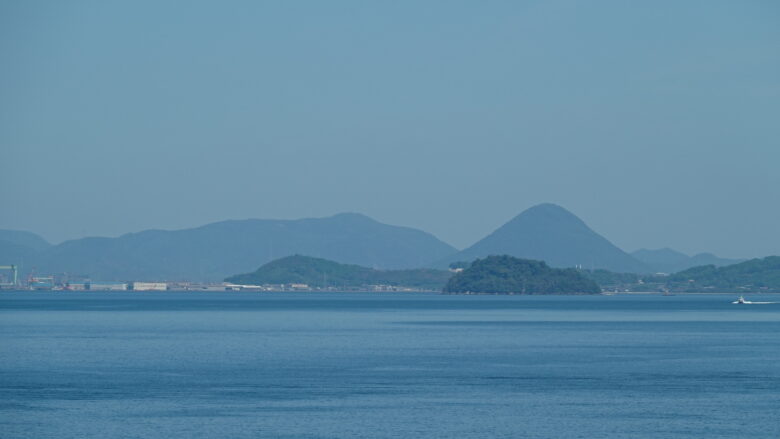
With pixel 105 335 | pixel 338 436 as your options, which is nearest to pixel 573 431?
pixel 338 436

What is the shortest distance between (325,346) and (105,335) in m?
28.5

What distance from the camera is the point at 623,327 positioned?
144 metres

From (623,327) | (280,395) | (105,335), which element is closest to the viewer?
(280,395)

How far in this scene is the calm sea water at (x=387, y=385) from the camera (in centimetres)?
5272

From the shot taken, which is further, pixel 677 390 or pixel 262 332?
pixel 262 332

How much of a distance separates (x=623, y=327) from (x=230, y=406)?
3676 inches

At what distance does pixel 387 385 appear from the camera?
68812 millimetres

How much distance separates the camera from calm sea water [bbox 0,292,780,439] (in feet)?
173

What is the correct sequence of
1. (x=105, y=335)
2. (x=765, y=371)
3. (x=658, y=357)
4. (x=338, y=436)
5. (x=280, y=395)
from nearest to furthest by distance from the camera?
1. (x=338, y=436)
2. (x=280, y=395)
3. (x=765, y=371)
4. (x=658, y=357)
5. (x=105, y=335)

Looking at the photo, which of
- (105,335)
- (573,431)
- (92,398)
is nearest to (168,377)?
(92,398)

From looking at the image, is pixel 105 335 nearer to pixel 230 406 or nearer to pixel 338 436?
pixel 230 406

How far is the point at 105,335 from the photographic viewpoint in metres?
119

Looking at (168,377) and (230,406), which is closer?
(230,406)

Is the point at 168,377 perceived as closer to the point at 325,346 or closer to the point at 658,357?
the point at 325,346
